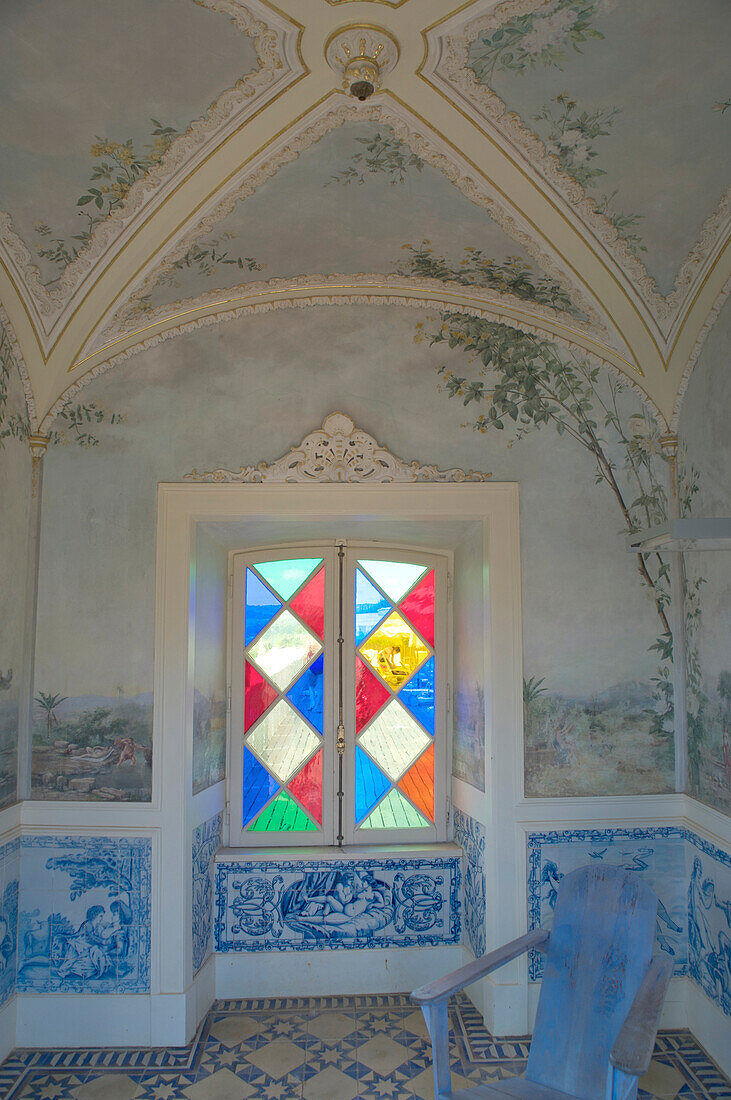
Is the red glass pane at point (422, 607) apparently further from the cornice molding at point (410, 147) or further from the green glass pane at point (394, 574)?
the cornice molding at point (410, 147)

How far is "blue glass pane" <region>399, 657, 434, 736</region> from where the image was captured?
4613 millimetres

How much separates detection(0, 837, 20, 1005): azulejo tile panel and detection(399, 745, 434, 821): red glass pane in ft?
6.67

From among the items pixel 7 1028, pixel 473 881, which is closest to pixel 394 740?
pixel 473 881

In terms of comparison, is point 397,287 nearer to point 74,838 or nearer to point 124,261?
point 124,261

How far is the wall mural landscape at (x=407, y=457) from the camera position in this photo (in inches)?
151

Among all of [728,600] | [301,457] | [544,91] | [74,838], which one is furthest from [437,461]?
[74,838]

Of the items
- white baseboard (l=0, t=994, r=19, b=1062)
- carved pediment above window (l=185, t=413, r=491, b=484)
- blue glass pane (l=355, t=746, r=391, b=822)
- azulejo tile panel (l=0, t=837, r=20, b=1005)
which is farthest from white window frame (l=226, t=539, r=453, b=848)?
white baseboard (l=0, t=994, r=19, b=1062)

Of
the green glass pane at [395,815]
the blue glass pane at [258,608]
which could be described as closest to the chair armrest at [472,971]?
the green glass pane at [395,815]

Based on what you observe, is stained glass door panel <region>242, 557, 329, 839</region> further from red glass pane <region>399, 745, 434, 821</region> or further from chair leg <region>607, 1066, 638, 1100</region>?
chair leg <region>607, 1066, 638, 1100</region>

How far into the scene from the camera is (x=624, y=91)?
256 cm

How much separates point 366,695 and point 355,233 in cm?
251

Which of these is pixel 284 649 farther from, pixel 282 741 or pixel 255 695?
pixel 282 741

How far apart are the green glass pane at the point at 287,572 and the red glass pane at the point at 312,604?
0.16 feet

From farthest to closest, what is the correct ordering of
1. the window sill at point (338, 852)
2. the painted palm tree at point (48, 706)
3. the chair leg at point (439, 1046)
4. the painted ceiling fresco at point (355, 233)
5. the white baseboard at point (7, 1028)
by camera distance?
the window sill at point (338, 852) → the painted palm tree at point (48, 706) → the white baseboard at point (7, 1028) → the painted ceiling fresco at point (355, 233) → the chair leg at point (439, 1046)
